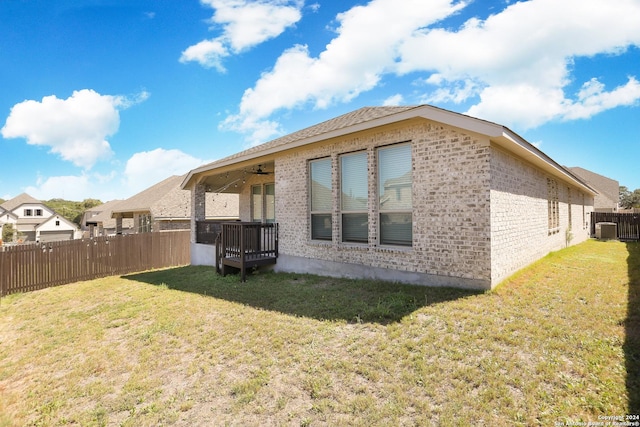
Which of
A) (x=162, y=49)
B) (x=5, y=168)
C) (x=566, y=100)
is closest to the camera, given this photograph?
(x=162, y=49)

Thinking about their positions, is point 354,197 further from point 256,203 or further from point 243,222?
point 256,203

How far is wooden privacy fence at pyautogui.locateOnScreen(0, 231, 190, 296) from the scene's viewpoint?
9508mm

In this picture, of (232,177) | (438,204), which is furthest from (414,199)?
(232,177)

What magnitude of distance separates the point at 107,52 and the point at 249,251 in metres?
10.2

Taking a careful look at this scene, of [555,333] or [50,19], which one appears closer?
[555,333]

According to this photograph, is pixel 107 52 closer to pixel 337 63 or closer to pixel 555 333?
pixel 337 63

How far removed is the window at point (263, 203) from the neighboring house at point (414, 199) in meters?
2.88

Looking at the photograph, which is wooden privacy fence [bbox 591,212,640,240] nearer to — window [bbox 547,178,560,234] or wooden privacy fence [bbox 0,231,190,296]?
window [bbox 547,178,560,234]

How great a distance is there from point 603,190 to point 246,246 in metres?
41.6

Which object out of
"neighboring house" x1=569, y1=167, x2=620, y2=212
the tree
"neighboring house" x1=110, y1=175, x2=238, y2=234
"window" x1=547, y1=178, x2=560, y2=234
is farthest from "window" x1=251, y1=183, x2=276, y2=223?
the tree

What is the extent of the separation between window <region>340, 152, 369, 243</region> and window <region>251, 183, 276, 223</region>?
5398mm

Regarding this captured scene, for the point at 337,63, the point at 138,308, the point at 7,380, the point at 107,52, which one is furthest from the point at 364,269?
the point at 107,52

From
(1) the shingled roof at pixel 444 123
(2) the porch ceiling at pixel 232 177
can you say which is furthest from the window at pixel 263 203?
(1) the shingled roof at pixel 444 123

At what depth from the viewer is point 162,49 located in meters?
10.4
